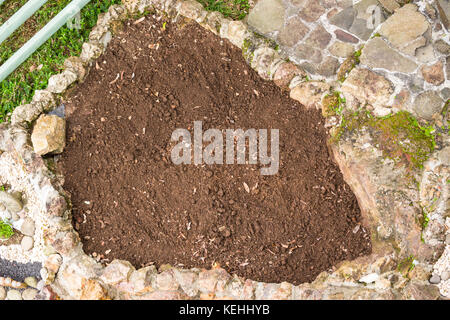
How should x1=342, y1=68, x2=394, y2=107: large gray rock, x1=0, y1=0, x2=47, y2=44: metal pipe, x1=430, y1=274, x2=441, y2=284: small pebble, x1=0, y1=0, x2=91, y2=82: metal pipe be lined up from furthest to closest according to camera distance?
x1=0, y1=0, x2=91, y2=82: metal pipe < x1=0, y1=0, x2=47, y2=44: metal pipe < x1=342, y1=68, x2=394, y2=107: large gray rock < x1=430, y1=274, x2=441, y2=284: small pebble

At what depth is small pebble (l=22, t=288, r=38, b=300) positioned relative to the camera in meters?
4.35

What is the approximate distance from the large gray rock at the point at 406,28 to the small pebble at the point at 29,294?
167 inches

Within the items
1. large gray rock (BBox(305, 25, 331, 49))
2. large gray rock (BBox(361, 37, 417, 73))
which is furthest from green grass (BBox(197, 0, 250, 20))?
large gray rock (BBox(361, 37, 417, 73))

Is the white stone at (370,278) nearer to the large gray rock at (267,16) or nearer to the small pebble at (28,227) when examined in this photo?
the large gray rock at (267,16)

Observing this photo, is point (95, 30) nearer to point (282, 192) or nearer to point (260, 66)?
point (260, 66)

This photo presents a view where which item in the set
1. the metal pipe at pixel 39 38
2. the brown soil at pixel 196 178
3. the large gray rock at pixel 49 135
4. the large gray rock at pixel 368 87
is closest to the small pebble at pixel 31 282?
the brown soil at pixel 196 178

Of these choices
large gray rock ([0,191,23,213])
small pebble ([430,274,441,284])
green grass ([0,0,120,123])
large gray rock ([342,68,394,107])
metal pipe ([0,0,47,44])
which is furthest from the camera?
green grass ([0,0,120,123])

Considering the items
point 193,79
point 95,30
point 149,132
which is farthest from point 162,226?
point 95,30

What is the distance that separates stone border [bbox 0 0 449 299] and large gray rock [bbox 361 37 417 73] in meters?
0.42

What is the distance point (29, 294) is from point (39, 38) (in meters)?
2.58

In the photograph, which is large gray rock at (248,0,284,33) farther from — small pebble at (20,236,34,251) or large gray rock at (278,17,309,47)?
small pebble at (20,236,34,251)

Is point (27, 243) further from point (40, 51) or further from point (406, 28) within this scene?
point (406, 28)

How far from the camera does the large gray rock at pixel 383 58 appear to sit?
424cm

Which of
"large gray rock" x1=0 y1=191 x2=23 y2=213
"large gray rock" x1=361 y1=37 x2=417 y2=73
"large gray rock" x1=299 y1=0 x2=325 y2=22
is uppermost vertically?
"large gray rock" x1=299 y1=0 x2=325 y2=22
